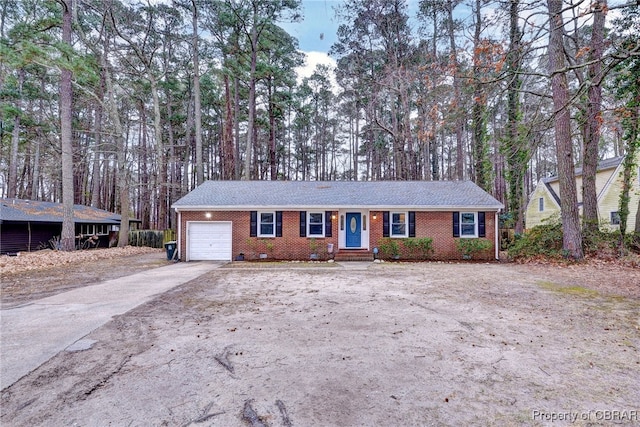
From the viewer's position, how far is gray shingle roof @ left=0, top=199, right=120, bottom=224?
46.1 feet

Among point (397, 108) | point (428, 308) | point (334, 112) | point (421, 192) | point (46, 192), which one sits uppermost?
point (334, 112)

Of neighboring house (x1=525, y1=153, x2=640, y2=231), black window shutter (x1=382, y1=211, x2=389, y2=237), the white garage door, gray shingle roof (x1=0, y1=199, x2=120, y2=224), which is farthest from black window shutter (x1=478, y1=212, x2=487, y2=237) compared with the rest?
gray shingle roof (x1=0, y1=199, x2=120, y2=224)

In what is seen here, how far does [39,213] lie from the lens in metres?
15.3

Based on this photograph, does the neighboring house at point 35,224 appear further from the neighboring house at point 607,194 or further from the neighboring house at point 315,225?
the neighboring house at point 607,194

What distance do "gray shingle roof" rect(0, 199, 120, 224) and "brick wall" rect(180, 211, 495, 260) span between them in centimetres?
857

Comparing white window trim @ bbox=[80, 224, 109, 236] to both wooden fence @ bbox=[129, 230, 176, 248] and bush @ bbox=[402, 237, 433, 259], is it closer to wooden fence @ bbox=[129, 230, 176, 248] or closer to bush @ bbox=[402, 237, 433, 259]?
wooden fence @ bbox=[129, 230, 176, 248]

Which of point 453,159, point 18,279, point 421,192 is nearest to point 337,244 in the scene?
point 421,192

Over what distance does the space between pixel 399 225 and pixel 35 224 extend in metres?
18.1

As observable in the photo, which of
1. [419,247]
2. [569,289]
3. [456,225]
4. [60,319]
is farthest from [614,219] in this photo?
[60,319]

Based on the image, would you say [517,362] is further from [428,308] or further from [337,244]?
[337,244]

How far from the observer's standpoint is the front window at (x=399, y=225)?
12.7m

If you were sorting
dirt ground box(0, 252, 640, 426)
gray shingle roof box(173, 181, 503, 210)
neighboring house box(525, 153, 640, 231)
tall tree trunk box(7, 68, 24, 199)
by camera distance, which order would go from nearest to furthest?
dirt ground box(0, 252, 640, 426)
gray shingle roof box(173, 181, 503, 210)
neighboring house box(525, 153, 640, 231)
tall tree trunk box(7, 68, 24, 199)

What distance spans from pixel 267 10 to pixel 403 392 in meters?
20.6

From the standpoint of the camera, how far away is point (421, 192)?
546 inches
